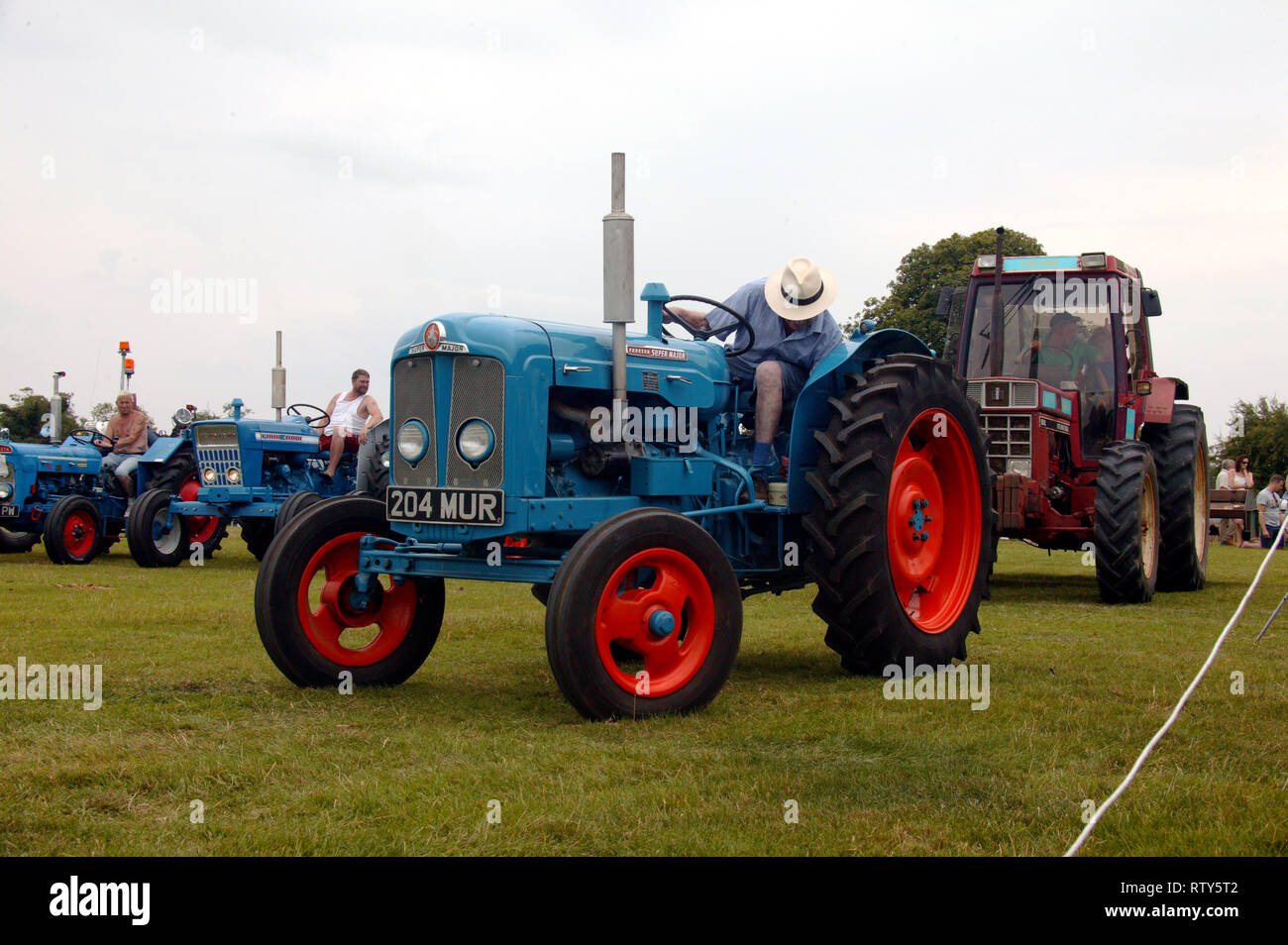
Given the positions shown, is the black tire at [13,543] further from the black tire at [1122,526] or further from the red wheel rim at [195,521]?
the black tire at [1122,526]

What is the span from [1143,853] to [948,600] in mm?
3361

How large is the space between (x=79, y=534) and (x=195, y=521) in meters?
1.22

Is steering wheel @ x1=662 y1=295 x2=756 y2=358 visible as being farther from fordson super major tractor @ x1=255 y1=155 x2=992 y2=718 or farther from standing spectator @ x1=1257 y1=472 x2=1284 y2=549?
standing spectator @ x1=1257 y1=472 x2=1284 y2=549

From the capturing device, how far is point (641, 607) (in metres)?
4.83

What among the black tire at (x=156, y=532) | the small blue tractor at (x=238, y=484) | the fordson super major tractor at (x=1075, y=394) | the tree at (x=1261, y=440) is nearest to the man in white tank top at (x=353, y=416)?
the small blue tractor at (x=238, y=484)

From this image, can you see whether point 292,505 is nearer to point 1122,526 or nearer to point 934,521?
point 1122,526

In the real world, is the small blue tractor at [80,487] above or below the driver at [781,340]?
below

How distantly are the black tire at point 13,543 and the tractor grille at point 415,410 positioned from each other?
37.7ft

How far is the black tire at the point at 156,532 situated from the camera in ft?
43.0

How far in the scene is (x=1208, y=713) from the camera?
16.0 feet

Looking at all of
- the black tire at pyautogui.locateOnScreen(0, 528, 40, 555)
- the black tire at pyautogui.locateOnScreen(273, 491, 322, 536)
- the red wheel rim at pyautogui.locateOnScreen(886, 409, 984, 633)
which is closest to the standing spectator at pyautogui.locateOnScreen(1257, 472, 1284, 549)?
the black tire at pyautogui.locateOnScreen(273, 491, 322, 536)

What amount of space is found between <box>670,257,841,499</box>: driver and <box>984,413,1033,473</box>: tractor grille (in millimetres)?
3977

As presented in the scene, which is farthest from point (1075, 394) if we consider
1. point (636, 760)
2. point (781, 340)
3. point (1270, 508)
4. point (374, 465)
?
point (1270, 508)
